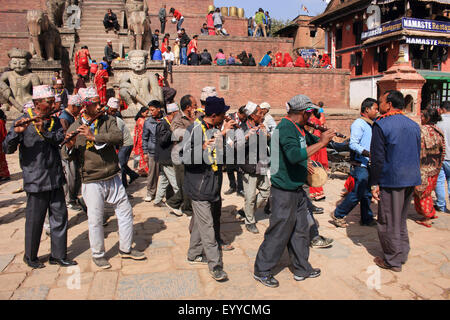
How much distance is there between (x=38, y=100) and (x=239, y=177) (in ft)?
13.7

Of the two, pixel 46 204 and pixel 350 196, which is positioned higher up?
pixel 46 204

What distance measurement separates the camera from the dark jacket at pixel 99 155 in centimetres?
382

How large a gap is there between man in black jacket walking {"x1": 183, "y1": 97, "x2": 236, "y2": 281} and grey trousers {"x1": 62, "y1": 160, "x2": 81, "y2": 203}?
2.99 m

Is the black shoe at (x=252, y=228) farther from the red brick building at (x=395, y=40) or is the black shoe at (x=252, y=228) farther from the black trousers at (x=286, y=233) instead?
the red brick building at (x=395, y=40)

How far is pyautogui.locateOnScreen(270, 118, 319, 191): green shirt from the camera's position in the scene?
130 inches

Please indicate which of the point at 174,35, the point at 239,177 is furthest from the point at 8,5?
the point at 239,177

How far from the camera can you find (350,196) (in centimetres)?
511

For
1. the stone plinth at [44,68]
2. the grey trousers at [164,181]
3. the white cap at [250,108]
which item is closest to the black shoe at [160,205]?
the grey trousers at [164,181]

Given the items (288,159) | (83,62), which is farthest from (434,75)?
(288,159)

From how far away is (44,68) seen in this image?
531 inches

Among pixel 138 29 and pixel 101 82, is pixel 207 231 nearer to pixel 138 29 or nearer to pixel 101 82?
pixel 101 82

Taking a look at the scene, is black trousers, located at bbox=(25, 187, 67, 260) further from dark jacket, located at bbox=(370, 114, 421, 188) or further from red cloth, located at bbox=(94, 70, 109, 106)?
red cloth, located at bbox=(94, 70, 109, 106)

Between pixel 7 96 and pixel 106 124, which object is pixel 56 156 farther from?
pixel 7 96

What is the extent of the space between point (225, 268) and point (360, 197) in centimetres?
237
